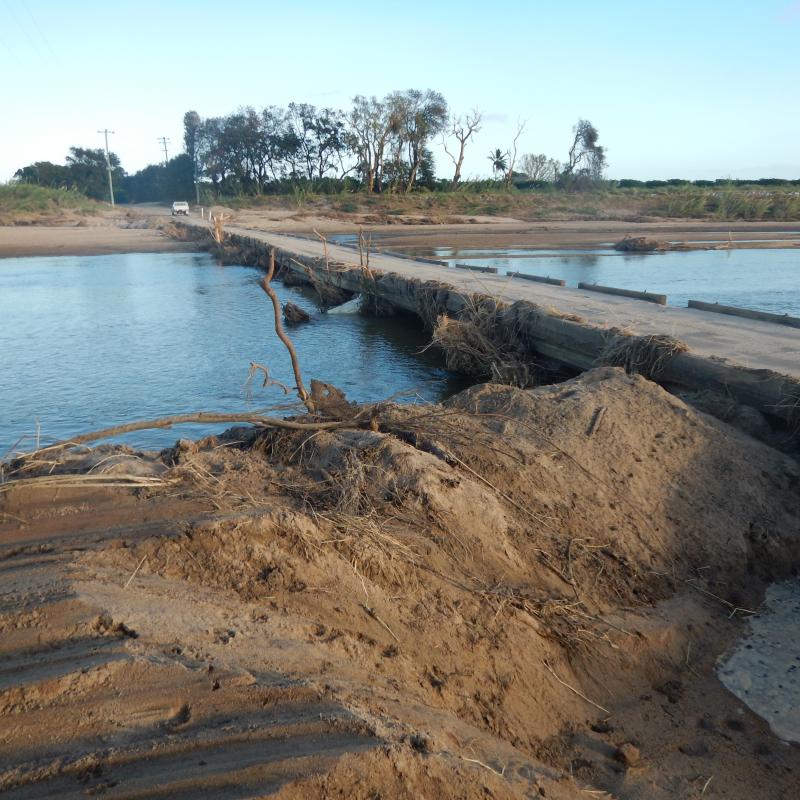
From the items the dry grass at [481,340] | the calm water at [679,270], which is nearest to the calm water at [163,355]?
the dry grass at [481,340]

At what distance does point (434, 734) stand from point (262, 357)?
9941 mm

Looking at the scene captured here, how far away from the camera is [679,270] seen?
2045 centimetres

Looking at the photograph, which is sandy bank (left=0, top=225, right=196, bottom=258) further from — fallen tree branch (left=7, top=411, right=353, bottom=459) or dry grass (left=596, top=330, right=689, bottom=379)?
fallen tree branch (left=7, top=411, right=353, bottom=459)

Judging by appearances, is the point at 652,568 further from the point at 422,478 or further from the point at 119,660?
the point at 119,660

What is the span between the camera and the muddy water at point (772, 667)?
363 centimetres

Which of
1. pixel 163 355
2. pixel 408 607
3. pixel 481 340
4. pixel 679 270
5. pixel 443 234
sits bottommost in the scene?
pixel 443 234

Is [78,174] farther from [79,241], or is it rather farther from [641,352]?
[641,352]

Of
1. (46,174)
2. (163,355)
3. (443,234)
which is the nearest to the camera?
(163,355)

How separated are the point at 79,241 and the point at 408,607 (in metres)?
36.8

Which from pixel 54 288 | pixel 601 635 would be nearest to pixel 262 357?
pixel 601 635

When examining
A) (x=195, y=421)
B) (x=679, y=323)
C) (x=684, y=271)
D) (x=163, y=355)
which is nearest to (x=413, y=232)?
(x=684, y=271)

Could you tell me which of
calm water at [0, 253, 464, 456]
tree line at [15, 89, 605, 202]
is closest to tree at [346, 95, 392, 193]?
tree line at [15, 89, 605, 202]

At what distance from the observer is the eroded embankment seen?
2.36 m

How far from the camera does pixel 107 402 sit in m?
9.55
